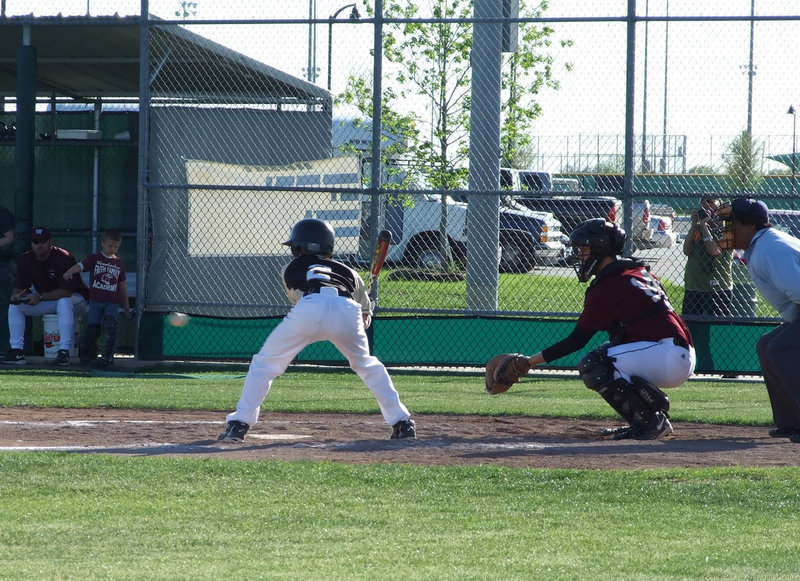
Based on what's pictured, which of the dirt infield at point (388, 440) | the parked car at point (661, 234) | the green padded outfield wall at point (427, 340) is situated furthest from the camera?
the parked car at point (661, 234)

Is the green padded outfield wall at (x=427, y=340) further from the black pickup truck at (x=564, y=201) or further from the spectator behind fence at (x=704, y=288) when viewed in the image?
the black pickup truck at (x=564, y=201)

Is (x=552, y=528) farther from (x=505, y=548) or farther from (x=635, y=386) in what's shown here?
(x=635, y=386)

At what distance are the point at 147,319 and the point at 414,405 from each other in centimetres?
447

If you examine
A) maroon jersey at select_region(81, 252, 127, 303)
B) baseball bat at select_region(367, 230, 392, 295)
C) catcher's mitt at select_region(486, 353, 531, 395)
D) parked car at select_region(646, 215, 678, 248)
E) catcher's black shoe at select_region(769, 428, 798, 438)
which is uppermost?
parked car at select_region(646, 215, 678, 248)

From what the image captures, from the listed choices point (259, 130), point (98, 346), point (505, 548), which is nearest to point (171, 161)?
point (259, 130)

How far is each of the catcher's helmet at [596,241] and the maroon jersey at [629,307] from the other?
0.32 feet

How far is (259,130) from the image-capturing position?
1327cm

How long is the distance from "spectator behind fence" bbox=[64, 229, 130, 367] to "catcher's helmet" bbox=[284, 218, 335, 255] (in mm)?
5811

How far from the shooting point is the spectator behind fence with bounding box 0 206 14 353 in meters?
12.9

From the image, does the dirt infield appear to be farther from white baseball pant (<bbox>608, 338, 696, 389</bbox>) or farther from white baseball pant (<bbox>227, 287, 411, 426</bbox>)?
white baseball pant (<bbox>608, 338, 696, 389</bbox>)

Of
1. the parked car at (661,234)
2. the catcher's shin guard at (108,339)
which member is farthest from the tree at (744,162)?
the catcher's shin guard at (108,339)

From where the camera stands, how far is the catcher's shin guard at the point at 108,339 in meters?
12.4

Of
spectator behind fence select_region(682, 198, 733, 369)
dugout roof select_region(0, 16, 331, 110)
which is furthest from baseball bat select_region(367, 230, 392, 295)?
dugout roof select_region(0, 16, 331, 110)

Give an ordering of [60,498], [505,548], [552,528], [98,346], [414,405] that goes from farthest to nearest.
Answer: [98,346], [414,405], [60,498], [552,528], [505,548]
